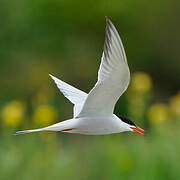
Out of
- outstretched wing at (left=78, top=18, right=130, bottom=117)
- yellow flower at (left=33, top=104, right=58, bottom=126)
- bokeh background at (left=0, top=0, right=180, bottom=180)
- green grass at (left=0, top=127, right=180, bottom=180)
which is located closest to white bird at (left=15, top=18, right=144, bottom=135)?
outstretched wing at (left=78, top=18, right=130, bottom=117)

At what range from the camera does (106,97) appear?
5.25ft

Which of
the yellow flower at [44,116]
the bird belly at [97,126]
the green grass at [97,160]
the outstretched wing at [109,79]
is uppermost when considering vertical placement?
the outstretched wing at [109,79]

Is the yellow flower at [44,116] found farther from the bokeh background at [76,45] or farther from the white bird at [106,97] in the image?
the bokeh background at [76,45]

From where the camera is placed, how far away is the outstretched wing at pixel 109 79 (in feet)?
4.89

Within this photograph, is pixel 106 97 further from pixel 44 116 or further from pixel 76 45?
pixel 76 45

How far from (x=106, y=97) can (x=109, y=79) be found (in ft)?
0.24

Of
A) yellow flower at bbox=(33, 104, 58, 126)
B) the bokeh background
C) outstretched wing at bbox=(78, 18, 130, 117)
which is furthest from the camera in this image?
the bokeh background

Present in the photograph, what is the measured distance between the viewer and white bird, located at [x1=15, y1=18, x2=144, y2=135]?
1.51 m

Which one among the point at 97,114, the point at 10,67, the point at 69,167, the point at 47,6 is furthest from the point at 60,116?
the point at 97,114

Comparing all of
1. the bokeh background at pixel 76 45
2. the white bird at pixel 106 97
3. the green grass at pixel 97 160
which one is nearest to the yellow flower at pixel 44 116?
the green grass at pixel 97 160

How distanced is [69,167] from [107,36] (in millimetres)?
1537

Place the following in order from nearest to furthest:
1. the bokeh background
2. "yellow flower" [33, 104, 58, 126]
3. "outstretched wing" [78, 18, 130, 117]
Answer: "outstretched wing" [78, 18, 130, 117]
"yellow flower" [33, 104, 58, 126]
the bokeh background

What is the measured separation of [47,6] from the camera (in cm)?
696

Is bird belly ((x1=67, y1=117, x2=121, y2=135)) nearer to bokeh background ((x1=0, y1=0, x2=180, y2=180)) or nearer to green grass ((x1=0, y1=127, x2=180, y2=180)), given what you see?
green grass ((x1=0, y1=127, x2=180, y2=180))
